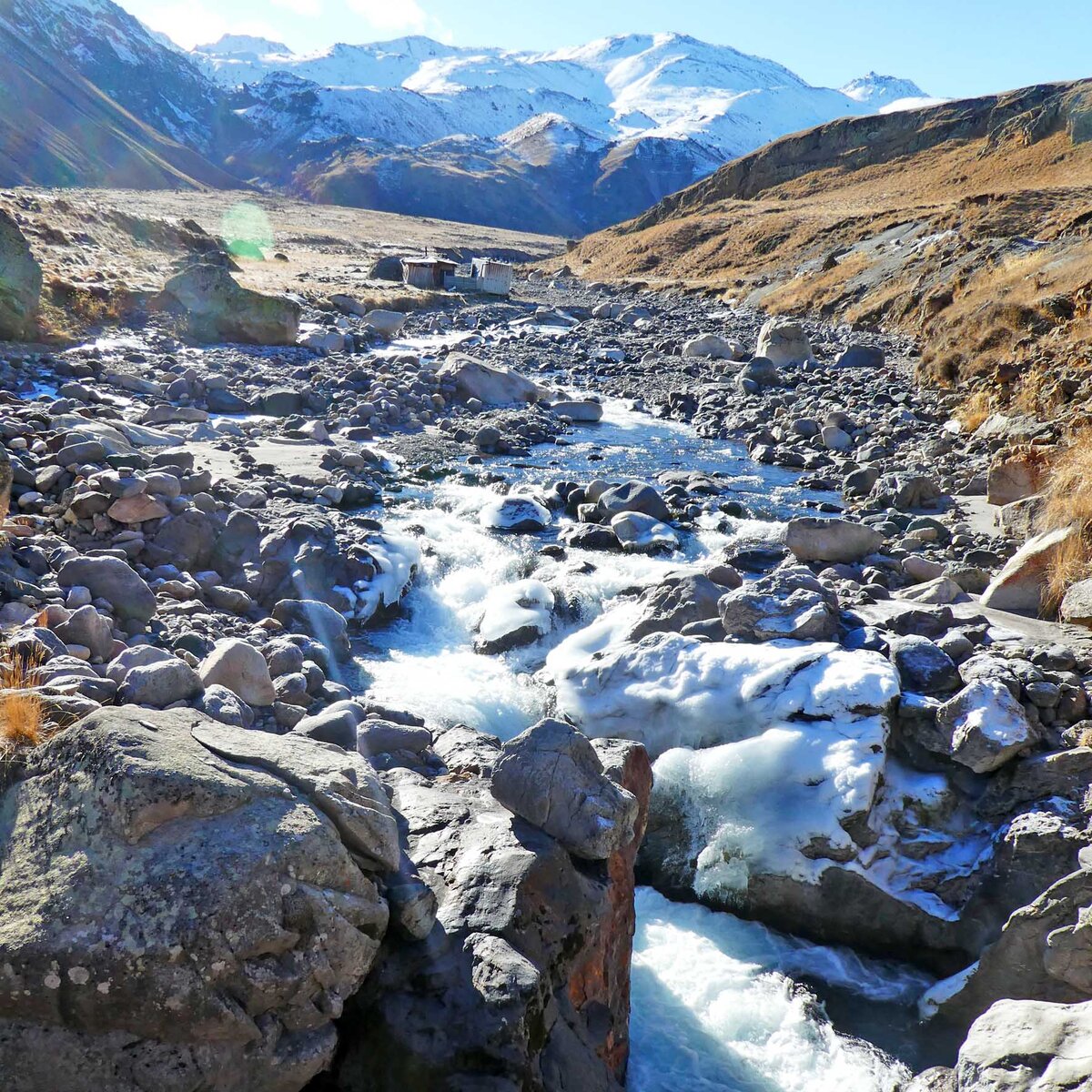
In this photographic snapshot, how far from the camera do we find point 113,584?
703 centimetres

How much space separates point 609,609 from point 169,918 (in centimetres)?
683

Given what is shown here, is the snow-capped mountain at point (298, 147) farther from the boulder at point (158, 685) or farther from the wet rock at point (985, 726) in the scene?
the wet rock at point (985, 726)

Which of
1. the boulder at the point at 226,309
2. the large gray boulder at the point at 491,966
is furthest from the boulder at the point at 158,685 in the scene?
the boulder at the point at 226,309

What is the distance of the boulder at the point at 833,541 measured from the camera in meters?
9.77

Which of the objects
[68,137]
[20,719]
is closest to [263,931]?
[20,719]

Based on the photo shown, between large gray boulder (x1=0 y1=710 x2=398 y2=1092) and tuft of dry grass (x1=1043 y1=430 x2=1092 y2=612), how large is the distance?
6.67 metres

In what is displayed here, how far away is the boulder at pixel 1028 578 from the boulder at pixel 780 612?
1480 millimetres

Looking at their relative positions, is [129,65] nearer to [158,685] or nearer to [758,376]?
[758,376]

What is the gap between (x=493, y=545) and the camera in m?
11.0

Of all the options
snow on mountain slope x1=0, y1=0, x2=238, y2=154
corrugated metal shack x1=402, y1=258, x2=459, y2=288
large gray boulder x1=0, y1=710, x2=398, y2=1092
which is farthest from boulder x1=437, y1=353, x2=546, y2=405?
snow on mountain slope x1=0, y1=0, x2=238, y2=154

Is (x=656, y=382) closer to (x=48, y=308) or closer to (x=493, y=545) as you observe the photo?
(x=493, y=545)

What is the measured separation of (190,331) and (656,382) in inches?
445

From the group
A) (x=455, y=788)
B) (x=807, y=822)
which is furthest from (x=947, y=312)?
(x=455, y=788)

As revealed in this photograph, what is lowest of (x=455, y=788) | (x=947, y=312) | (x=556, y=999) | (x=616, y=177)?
(x=556, y=999)
